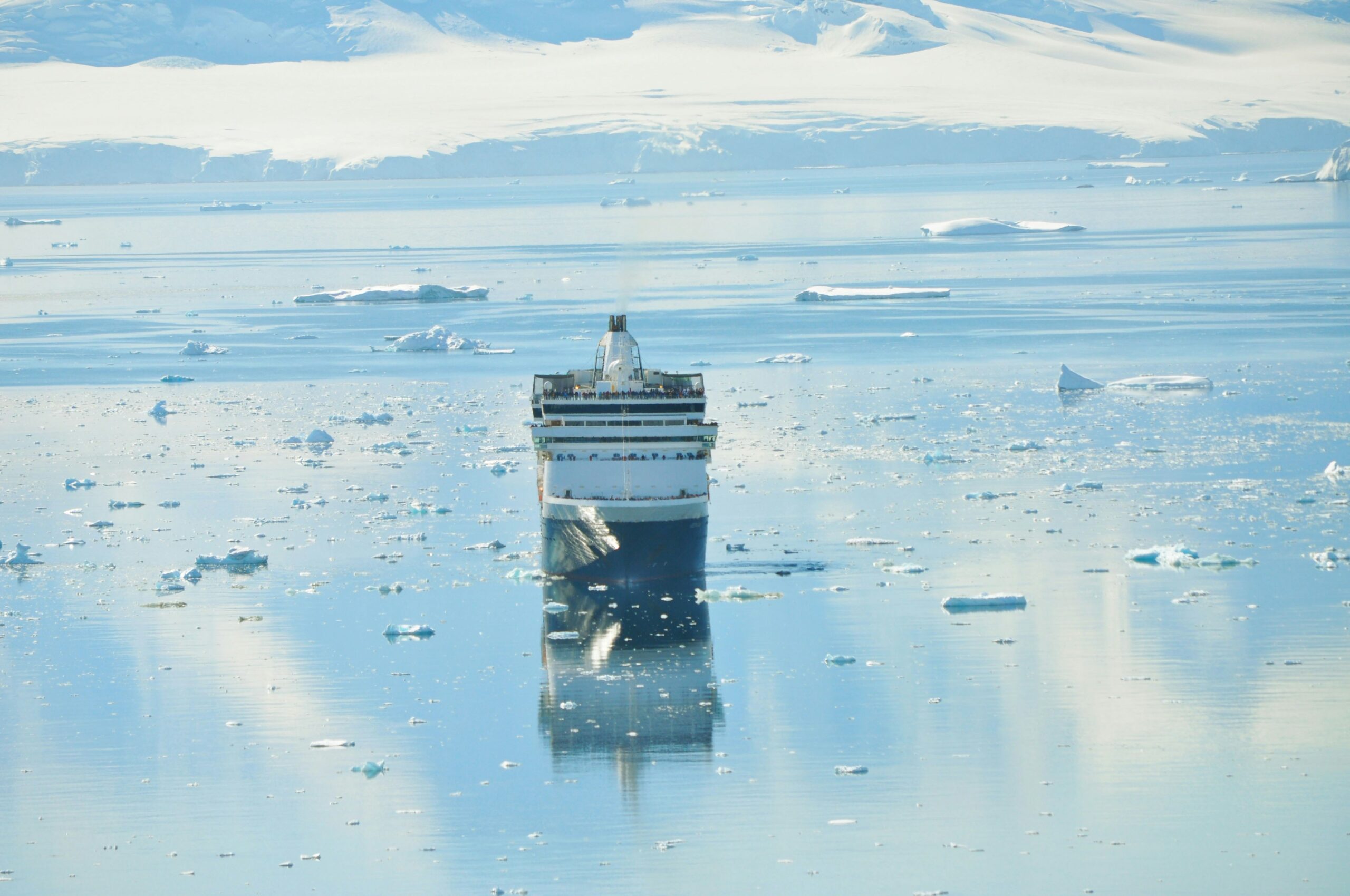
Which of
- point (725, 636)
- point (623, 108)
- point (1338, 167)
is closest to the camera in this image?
point (725, 636)

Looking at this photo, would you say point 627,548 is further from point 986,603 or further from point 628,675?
point 986,603

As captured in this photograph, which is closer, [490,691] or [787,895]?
[787,895]

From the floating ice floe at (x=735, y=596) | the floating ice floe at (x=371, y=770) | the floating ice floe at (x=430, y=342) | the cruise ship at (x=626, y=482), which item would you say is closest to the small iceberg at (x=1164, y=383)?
the floating ice floe at (x=430, y=342)

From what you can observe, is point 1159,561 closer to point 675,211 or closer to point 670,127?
point 675,211

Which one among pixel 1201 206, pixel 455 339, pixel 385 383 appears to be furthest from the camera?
pixel 1201 206

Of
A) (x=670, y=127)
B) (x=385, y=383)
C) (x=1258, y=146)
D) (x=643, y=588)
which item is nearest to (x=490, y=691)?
(x=643, y=588)

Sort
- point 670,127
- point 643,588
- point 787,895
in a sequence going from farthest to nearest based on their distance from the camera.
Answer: point 670,127, point 643,588, point 787,895

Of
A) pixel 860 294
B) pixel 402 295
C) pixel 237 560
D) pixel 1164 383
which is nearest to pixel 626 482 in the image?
pixel 237 560

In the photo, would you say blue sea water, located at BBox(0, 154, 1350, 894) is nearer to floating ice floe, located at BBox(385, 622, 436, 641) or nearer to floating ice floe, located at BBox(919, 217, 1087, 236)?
floating ice floe, located at BBox(385, 622, 436, 641)
